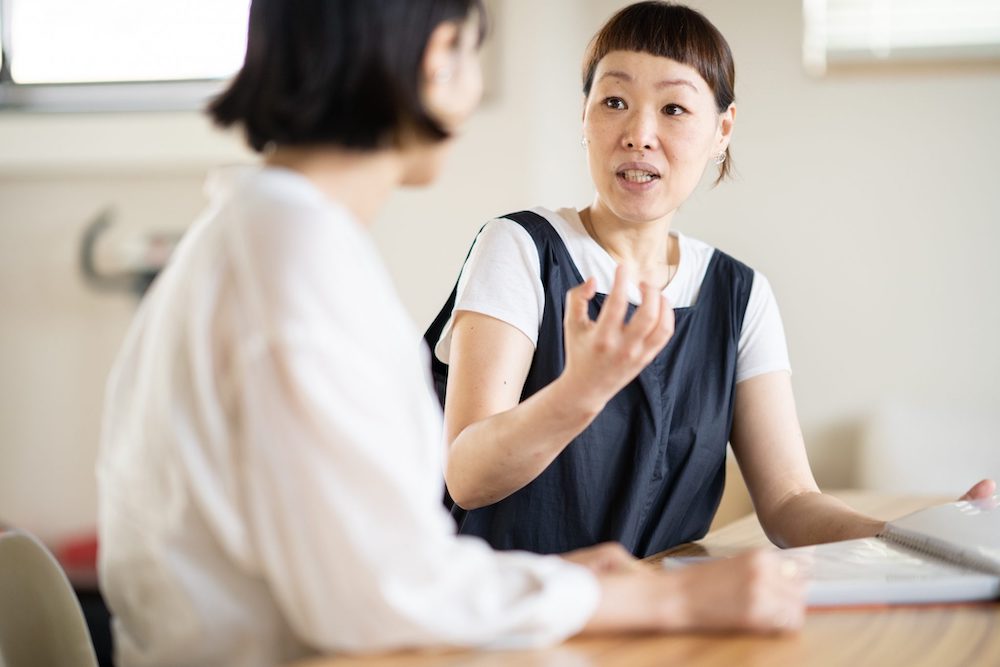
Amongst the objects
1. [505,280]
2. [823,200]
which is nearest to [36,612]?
[505,280]

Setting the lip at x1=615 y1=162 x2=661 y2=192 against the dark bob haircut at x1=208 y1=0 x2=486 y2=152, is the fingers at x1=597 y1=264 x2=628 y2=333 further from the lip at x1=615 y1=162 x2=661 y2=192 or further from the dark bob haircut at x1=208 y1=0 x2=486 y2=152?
the lip at x1=615 y1=162 x2=661 y2=192

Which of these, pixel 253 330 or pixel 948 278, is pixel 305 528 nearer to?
pixel 253 330

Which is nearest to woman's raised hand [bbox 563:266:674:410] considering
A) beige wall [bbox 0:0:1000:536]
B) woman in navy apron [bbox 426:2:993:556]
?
woman in navy apron [bbox 426:2:993:556]

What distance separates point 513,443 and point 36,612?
53cm

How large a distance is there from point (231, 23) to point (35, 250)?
893mm

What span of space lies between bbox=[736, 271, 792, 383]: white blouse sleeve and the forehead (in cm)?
32

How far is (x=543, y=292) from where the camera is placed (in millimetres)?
1557

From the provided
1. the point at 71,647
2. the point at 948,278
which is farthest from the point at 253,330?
the point at 948,278

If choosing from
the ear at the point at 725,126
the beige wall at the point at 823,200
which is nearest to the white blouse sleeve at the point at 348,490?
the ear at the point at 725,126

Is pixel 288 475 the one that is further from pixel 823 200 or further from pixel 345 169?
pixel 823 200

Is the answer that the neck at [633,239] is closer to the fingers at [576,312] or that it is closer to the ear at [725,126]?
the ear at [725,126]

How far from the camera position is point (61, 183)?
3.30 m

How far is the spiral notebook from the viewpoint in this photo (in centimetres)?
102

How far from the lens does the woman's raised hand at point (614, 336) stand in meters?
1.01
